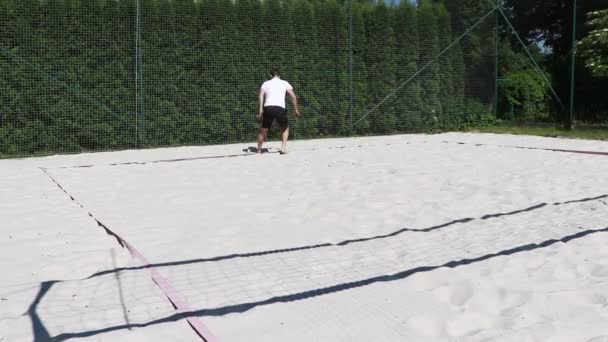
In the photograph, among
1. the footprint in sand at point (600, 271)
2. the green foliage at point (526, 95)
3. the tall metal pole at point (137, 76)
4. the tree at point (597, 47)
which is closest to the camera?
the footprint in sand at point (600, 271)

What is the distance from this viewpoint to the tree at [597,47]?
1305 centimetres

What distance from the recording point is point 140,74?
33.3 feet

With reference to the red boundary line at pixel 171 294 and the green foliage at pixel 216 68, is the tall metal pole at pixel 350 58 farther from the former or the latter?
the red boundary line at pixel 171 294

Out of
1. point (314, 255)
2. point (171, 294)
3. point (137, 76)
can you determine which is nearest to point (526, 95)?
point (137, 76)

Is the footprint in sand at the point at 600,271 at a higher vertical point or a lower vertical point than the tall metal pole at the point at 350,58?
lower

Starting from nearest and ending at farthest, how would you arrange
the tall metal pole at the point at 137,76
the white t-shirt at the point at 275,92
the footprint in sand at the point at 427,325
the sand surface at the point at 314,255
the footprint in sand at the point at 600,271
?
the footprint in sand at the point at 427,325 → the sand surface at the point at 314,255 → the footprint in sand at the point at 600,271 → the white t-shirt at the point at 275,92 → the tall metal pole at the point at 137,76

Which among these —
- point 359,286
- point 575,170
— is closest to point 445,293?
point 359,286

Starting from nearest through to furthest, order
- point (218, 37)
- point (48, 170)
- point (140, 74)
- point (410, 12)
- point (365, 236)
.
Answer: point (365, 236) → point (48, 170) → point (140, 74) → point (218, 37) → point (410, 12)

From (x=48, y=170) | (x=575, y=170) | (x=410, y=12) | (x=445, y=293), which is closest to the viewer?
(x=445, y=293)

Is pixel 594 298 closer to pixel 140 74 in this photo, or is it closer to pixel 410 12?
pixel 140 74

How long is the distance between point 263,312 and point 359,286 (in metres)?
0.56

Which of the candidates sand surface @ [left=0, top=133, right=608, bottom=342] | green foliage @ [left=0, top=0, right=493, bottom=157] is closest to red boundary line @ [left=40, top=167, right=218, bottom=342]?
sand surface @ [left=0, top=133, right=608, bottom=342]

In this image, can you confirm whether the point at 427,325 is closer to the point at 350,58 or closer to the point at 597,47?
the point at 350,58

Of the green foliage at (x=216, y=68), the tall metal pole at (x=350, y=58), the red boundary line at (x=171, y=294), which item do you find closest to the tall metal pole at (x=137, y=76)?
the green foliage at (x=216, y=68)
